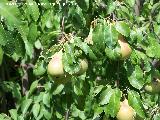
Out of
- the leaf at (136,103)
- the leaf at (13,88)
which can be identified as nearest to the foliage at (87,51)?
the leaf at (136,103)

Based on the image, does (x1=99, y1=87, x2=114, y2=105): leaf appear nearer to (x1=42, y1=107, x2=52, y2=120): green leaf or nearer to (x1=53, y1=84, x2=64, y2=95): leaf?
(x1=53, y1=84, x2=64, y2=95): leaf

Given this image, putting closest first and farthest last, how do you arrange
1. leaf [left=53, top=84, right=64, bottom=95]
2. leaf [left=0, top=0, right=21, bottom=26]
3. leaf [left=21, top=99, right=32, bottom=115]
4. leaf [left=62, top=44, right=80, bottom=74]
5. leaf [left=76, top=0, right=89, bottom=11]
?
1. leaf [left=0, top=0, right=21, bottom=26]
2. leaf [left=62, top=44, right=80, bottom=74]
3. leaf [left=76, top=0, right=89, bottom=11]
4. leaf [left=53, top=84, right=64, bottom=95]
5. leaf [left=21, top=99, right=32, bottom=115]

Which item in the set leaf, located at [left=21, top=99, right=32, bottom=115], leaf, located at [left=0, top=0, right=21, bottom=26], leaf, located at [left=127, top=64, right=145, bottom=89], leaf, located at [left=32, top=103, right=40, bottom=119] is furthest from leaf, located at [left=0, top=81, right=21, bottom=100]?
leaf, located at [left=0, top=0, right=21, bottom=26]

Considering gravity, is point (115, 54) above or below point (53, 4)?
below

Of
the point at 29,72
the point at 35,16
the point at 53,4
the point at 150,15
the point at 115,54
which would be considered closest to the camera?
the point at 115,54

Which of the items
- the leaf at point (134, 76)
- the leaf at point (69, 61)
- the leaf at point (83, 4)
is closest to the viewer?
the leaf at point (69, 61)

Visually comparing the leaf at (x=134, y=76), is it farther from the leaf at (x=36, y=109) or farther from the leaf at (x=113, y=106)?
the leaf at (x=36, y=109)

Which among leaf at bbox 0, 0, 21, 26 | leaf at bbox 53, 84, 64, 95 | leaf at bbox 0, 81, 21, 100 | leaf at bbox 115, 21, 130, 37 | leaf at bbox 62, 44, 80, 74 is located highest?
leaf at bbox 0, 0, 21, 26

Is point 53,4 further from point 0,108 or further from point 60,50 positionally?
point 0,108

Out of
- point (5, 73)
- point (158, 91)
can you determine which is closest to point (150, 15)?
point (158, 91)
